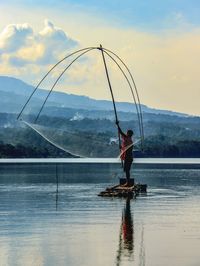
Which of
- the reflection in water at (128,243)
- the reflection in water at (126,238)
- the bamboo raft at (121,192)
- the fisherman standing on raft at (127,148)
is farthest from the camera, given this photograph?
the bamboo raft at (121,192)

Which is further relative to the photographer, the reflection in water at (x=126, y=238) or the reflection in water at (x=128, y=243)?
the reflection in water at (x=126, y=238)

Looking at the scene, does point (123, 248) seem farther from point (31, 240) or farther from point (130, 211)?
point (130, 211)

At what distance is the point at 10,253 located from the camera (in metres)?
22.4

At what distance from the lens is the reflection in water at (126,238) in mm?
22250

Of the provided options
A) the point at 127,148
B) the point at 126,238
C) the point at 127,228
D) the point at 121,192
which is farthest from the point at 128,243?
the point at 121,192

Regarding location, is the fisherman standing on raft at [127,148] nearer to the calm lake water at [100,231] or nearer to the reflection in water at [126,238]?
the calm lake water at [100,231]

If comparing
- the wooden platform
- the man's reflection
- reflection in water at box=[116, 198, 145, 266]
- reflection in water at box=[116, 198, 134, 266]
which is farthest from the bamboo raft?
reflection in water at box=[116, 198, 145, 266]

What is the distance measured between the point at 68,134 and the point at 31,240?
55.2ft

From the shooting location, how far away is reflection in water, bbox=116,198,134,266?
73.0 feet

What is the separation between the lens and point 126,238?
25344mm

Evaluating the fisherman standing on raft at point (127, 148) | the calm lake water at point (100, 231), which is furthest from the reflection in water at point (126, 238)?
the fisherman standing on raft at point (127, 148)

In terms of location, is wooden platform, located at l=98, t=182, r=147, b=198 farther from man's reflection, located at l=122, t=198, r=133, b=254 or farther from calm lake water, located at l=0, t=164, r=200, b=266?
man's reflection, located at l=122, t=198, r=133, b=254

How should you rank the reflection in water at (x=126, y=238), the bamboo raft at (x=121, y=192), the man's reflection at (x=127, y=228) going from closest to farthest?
1. the reflection in water at (x=126, y=238)
2. the man's reflection at (x=127, y=228)
3. the bamboo raft at (x=121, y=192)

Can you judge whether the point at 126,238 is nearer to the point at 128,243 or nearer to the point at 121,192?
the point at 128,243
